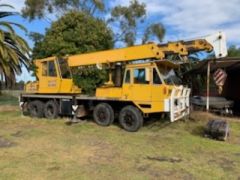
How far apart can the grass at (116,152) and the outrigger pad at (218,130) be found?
0.28 metres

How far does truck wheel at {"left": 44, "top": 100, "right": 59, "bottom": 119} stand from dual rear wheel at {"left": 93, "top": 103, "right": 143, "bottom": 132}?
2499 millimetres

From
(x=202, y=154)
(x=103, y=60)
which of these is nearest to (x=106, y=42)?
→ (x=103, y=60)

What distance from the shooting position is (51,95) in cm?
1645

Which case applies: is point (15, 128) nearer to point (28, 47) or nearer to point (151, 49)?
point (151, 49)

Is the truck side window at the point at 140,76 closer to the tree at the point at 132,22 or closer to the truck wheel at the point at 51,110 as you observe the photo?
the truck wheel at the point at 51,110

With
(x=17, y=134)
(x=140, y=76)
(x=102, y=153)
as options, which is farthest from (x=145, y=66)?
(x=17, y=134)

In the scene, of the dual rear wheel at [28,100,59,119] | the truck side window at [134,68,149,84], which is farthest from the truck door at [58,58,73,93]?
the truck side window at [134,68,149,84]

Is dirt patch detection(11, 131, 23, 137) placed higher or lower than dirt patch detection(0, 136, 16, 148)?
higher

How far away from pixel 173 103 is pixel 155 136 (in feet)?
4.30

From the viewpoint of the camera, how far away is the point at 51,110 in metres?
16.5

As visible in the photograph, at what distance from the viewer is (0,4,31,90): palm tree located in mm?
22188

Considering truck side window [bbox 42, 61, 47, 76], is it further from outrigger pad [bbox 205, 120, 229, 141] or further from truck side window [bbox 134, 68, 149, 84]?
outrigger pad [bbox 205, 120, 229, 141]

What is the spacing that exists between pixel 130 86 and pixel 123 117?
3.98 feet

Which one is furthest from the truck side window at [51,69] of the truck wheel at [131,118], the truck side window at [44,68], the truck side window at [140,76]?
the truck side window at [140,76]
